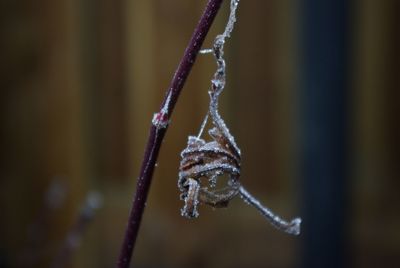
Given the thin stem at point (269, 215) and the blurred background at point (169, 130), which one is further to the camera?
the blurred background at point (169, 130)

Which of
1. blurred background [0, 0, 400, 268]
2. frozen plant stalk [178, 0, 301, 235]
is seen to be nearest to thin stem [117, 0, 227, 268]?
frozen plant stalk [178, 0, 301, 235]

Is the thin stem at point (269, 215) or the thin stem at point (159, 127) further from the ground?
the thin stem at point (159, 127)

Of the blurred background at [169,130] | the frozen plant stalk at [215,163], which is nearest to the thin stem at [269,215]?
the frozen plant stalk at [215,163]

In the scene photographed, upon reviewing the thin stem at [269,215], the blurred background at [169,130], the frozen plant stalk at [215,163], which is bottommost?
the blurred background at [169,130]

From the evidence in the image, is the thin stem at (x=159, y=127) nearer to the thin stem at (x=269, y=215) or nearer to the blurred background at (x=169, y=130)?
the thin stem at (x=269, y=215)

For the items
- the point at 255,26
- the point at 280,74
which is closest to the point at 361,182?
the point at 280,74

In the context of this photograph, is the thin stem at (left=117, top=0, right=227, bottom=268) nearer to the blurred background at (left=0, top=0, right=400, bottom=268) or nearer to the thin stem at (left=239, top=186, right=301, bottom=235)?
A: the thin stem at (left=239, top=186, right=301, bottom=235)

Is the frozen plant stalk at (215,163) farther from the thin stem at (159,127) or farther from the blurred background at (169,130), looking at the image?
the blurred background at (169,130)

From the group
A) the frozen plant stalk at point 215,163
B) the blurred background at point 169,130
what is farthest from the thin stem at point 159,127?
the blurred background at point 169,130
